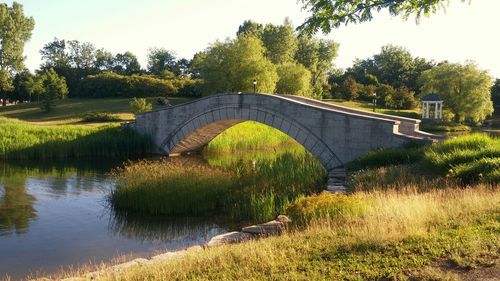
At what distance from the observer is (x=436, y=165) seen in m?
12.7

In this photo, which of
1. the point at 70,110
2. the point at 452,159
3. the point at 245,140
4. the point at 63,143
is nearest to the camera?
the point at 452,159

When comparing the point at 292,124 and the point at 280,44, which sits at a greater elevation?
the point at 280,44

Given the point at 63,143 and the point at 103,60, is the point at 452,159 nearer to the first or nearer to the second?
the point at 63,143

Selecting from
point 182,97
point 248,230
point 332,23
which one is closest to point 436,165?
point 332,23

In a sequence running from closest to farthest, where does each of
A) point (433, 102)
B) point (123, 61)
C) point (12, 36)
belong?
point (433, 102), point (12, 36), point (123, 61)

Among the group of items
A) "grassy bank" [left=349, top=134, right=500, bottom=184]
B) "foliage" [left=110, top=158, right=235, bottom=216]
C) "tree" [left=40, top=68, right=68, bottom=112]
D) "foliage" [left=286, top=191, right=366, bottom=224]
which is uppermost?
"tree" [left=40, top=68, right=68, bottom=112]

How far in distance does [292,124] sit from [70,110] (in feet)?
116

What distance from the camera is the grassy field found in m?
43.9

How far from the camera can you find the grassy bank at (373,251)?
5.27 metres

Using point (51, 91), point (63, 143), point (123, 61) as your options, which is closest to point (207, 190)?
point (63, 143)

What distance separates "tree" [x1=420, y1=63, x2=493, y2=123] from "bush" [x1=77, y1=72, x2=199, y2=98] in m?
29.8

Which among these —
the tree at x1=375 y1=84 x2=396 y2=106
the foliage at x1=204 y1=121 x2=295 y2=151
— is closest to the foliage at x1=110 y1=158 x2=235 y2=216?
the foliage at x1=204 y1=121 x2=295 y2=151

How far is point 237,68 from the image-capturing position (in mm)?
44000

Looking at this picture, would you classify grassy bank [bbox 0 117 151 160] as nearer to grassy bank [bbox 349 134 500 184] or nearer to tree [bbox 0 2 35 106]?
grassy bank [bbox 349 134 500 184]
